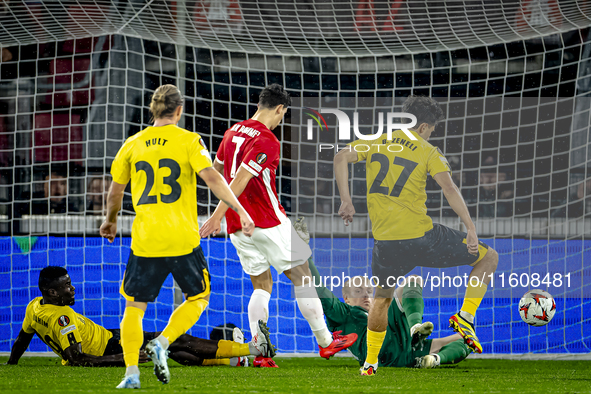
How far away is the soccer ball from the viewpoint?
208 inches

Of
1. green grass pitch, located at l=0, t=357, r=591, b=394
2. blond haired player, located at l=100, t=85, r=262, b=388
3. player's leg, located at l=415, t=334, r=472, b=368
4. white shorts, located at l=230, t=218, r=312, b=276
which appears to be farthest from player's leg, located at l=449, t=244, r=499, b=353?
blond haired player, located at l=100, t=85, r=262, b=388

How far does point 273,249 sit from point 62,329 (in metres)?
1.58

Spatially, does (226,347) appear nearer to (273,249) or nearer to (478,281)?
(273,249)

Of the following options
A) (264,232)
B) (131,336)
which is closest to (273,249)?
(264,232)

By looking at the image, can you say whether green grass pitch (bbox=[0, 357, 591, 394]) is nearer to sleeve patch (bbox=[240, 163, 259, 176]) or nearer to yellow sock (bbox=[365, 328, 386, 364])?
yellow sock (bbox=[365, 328, 386, 364])

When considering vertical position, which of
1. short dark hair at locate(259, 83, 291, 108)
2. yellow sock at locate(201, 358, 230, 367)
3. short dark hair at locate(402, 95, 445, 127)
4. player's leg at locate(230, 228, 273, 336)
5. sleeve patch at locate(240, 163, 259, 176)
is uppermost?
short dark hair at locate(259, 83, 291, 108)

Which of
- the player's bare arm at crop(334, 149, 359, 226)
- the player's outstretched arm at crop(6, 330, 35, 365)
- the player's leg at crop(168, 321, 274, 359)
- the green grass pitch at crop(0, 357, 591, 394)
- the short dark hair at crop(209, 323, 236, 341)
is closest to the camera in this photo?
the green grass pitch at crop(0, 357, 591, 394)

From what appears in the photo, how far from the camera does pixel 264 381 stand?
13.5 feet

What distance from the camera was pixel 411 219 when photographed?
477 centimetres

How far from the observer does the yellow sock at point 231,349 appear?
15.6ft

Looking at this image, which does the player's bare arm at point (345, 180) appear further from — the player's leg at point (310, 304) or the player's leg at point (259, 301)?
the player's leg at point (259, 301)

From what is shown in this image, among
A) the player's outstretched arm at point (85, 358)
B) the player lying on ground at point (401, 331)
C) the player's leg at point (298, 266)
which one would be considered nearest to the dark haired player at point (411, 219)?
the player's leg at point (298, 266)

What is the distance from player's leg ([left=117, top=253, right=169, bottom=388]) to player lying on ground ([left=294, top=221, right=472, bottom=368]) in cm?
175

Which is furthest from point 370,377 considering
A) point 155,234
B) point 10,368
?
point 10,368
